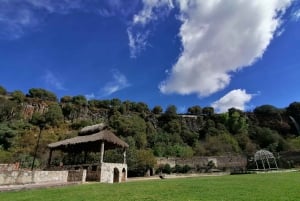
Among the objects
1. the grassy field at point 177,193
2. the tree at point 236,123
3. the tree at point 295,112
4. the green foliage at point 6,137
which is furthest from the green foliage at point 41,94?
the grassy field at point 177,193

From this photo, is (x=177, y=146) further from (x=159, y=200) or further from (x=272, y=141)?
(x=159, y=200)

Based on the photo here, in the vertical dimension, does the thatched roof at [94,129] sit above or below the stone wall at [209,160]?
above

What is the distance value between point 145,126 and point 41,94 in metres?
33.5

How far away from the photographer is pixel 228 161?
137 feet

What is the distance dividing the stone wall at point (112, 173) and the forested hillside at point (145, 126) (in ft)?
30.1

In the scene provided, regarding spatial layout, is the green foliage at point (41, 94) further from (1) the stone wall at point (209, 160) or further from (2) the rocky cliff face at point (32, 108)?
(1) the stone wall at point (209, 160)

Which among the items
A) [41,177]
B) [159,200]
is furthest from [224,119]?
[159,200]

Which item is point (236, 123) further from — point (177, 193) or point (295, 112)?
point (177, 193)

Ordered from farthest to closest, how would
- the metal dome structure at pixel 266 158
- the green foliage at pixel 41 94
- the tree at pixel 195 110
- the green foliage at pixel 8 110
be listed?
the tree at pixel 195 110 < the green foliage at pixel 41 94 < the green foliage at pixel 8 110 < the metal dome structure at pixel 266 158

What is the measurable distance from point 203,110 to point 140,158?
50.9 meters

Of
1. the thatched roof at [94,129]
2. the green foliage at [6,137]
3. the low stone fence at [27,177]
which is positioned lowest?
the low stone fence at [27,177]

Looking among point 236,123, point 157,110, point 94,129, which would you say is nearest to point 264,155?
point 94,129

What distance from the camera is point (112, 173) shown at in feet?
66.0

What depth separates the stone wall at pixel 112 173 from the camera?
62.2 feet
